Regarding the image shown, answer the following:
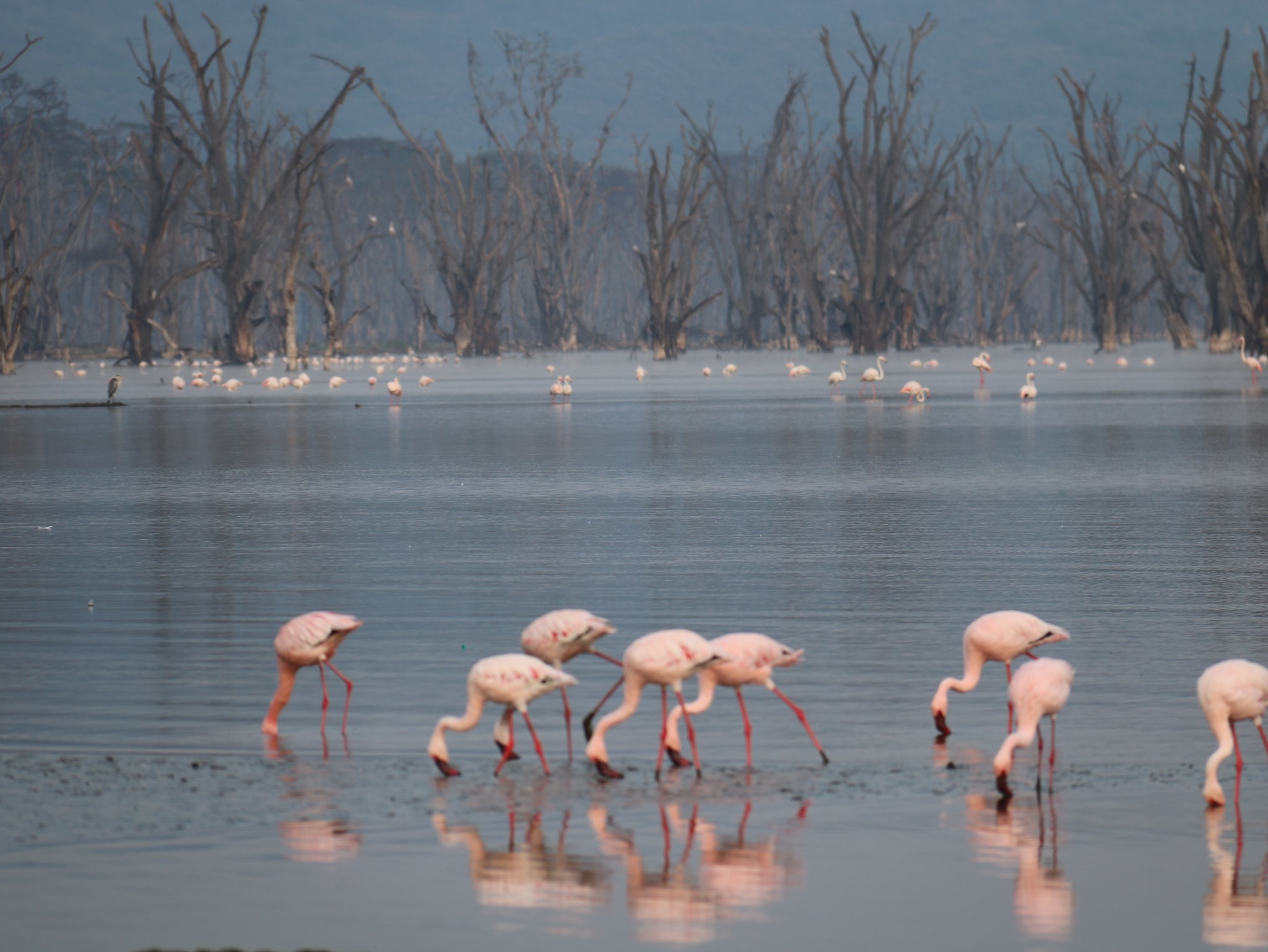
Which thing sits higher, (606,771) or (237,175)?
(237,175)

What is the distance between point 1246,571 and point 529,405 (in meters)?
18.0

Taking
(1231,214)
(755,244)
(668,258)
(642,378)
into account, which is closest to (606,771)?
(642,378)

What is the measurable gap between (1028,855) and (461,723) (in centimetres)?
154

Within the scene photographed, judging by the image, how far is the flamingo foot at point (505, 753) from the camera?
539cm

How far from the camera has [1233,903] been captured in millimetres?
4250

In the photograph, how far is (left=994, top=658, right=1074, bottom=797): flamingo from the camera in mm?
4969

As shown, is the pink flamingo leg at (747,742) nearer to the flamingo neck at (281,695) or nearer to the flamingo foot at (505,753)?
the flamingo foot at (505,753)

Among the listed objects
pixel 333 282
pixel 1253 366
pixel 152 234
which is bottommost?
pixel 1253 366

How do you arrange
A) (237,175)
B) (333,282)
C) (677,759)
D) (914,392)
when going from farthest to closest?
(333,282), (237,175), (914,392), (677,759)

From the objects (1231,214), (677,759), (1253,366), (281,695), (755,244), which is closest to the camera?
(677,759)

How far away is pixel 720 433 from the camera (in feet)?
65.1

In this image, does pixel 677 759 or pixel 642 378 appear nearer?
pixel 677 759

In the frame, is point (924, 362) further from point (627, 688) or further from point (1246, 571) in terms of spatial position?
point (627, 688)

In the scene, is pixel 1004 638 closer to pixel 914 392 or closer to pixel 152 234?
pixel 914 392
